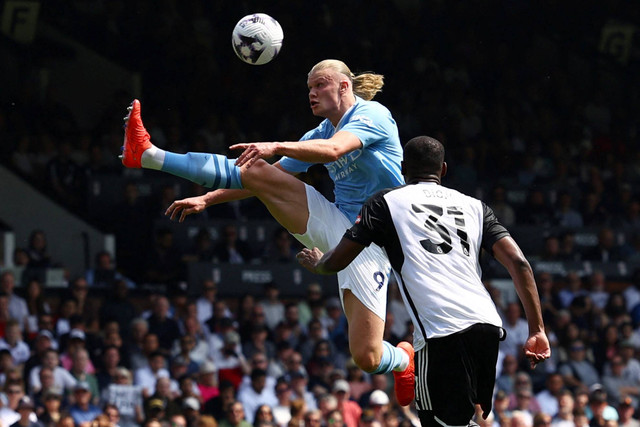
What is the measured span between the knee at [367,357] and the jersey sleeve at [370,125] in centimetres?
137

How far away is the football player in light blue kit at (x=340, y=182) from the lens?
24.4 ft

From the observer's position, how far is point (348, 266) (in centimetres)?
780

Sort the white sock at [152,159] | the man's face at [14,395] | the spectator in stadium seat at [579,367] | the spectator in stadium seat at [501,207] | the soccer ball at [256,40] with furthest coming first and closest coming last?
the spectator in stadium seat at [501,207] → the spectator in stadium seat at [579,367] → the man's face at [14,395] → the soccer ball at [256,40] → the white sock at [152,159]

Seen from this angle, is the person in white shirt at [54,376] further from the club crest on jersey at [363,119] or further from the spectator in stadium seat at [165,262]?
the club crest on jersey at [363,119]

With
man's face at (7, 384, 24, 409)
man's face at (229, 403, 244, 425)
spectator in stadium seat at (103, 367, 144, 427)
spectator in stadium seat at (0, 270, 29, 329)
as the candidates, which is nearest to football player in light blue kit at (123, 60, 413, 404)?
man's face at (229, 403, 244, 425)

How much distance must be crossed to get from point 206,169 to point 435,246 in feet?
6.25

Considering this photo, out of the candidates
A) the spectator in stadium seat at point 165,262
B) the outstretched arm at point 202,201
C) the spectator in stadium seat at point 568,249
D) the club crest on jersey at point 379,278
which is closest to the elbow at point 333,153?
the outstretched arm at point 202,201

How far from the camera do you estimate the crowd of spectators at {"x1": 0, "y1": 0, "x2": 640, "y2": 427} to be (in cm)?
1335

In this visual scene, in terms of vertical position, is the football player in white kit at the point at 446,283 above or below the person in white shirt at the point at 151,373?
above

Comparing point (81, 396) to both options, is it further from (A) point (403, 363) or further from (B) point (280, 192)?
(B) point (280, 192)

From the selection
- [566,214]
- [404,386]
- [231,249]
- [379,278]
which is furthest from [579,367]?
[379,278]

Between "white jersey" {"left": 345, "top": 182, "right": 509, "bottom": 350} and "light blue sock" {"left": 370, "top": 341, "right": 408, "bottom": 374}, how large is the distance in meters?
1.68

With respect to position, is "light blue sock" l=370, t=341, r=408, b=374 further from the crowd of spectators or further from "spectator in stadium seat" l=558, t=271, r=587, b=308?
"spectator in stadium seat" l=558, t=271, r=587, b=308

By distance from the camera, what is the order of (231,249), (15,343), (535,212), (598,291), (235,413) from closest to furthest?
(235,413)
(15,343)
(231,249)
(598,291)
(535,212)
